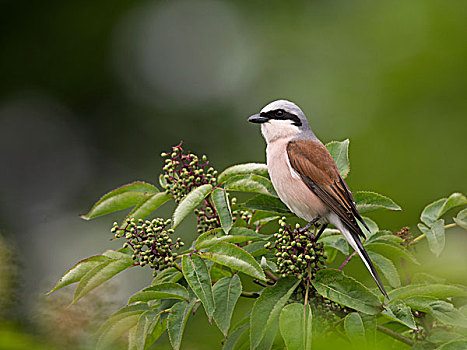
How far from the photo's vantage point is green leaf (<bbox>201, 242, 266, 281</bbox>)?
67.1 inches

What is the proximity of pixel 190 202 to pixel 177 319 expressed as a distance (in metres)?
0.41

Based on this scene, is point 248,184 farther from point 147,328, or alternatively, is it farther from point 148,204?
point 147,328

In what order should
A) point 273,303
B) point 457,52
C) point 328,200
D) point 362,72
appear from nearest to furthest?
point 273,303, point 328,200, point 457,52, point 362,72

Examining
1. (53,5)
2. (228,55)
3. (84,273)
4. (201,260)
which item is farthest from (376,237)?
(53,5)

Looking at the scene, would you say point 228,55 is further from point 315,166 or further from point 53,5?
point 315,166

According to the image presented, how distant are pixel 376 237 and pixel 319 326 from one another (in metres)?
0.49

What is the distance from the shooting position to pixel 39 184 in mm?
9320

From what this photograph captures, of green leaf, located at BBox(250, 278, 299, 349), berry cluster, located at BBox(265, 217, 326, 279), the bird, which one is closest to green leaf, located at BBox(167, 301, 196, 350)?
green leaf, located at BBox(250, 278, 299, 349)

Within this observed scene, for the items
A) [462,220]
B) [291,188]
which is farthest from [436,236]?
[291,188]

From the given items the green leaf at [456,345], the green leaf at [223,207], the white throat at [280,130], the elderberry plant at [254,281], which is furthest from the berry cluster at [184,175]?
the green leaf at [456,345]

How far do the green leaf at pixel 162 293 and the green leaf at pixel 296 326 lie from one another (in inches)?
13.2

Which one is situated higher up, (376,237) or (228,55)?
(228,55)

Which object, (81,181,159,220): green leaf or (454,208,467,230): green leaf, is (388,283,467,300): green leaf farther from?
(81,181,159,220): green leaf

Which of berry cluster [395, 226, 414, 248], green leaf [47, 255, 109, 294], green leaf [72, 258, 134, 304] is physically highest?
green leaf [47, 255, 109, 294]
